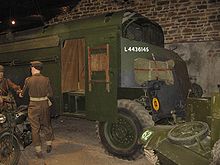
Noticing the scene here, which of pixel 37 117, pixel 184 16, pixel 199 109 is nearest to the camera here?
pixel 199 109

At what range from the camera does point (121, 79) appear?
677cm

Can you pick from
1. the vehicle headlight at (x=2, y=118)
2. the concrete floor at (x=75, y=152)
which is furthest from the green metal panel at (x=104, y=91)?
the vehicle headlight at (x=2, y=118)

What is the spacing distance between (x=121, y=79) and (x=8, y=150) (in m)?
2.71

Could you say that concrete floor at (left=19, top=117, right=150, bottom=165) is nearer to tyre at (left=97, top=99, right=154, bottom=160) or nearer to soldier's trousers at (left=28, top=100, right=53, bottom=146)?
Result: tyre at (left=97, top=99, right=154, bottom=160)

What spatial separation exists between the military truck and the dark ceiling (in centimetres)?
569

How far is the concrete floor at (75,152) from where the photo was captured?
639cm

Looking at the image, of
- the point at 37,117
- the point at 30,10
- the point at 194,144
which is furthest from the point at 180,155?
the point at 30,10

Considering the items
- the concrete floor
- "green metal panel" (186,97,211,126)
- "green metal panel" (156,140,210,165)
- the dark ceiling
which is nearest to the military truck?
the concrete floor

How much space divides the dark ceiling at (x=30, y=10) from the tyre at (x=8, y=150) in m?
8.20

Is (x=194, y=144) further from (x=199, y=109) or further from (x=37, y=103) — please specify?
(x=37, y=103)

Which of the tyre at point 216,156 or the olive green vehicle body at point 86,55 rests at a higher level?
the olive green vehicle body at point 86,55

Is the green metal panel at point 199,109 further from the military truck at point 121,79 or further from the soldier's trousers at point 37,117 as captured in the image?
the soldier's trousers at point 37,117

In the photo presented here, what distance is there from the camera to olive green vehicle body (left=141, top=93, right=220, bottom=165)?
3.84 metres

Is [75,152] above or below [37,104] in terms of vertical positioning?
below
